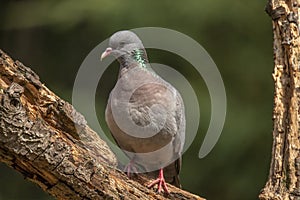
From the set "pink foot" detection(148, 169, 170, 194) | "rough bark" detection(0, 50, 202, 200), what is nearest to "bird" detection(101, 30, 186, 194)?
"pink foot" detection(148, 169, 170, 194)

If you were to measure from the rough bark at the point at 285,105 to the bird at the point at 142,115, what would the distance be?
563mm

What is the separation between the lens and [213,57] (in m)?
6.39

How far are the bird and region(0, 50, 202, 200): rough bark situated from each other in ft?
1.55

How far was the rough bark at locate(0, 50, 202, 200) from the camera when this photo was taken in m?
2.60

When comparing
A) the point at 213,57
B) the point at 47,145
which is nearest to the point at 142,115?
the point at 47,145

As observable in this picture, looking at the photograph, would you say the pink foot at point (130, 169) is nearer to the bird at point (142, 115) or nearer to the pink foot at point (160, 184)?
the bird at point (142, 115)

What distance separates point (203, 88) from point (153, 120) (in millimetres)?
2619

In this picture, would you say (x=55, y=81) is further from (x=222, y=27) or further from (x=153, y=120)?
(x=153, y=120)

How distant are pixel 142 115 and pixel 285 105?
0.72 m

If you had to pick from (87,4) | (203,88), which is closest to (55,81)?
(87,4)

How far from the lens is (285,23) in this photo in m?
3.21

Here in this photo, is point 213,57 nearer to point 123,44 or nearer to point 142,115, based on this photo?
point 123,44

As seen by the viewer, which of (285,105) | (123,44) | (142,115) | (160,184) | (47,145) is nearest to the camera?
(47,145)

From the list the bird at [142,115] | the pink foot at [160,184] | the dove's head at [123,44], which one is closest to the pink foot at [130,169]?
the bird at [142,115]
